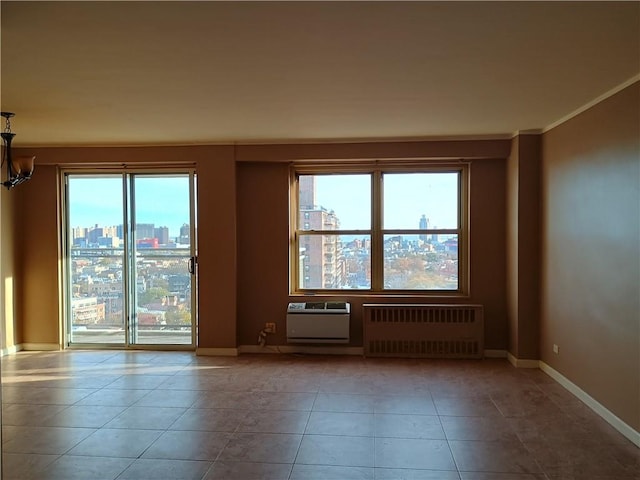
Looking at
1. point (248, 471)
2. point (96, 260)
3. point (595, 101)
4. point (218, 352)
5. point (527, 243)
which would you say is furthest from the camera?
point (96, 260)

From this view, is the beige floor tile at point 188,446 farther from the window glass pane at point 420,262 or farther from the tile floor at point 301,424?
the window glass pane at point 420,262

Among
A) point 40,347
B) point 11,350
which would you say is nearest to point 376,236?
point 40,347

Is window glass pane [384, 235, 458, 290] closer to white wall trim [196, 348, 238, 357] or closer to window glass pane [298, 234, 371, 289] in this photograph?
window glass pane [298, 234, 371, 289]

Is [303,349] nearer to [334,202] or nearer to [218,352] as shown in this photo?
[218,352]

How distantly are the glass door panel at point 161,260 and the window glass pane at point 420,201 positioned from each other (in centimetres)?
243

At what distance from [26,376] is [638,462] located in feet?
17.0

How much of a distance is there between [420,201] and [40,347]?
4.91 metres

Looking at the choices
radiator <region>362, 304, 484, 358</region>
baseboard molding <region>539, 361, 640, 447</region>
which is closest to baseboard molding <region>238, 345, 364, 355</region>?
radiator <region>362, 304, 484, 358</region>

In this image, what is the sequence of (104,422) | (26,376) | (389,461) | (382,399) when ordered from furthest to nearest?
(26,376) < (382,399) < (104,422) < (389,461)

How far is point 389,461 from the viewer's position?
2963mm

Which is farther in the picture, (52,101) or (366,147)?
(366,147)

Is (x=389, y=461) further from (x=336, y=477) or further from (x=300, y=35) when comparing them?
(x=300, y=35)

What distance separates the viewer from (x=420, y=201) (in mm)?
5707

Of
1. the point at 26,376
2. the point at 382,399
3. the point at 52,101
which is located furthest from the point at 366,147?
the point at 26,376
